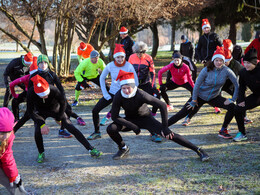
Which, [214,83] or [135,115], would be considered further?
[214,83]

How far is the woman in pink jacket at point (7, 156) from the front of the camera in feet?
11.3

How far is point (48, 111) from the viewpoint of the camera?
544cm

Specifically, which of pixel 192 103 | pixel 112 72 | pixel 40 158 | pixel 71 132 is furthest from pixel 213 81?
pixel 40 158

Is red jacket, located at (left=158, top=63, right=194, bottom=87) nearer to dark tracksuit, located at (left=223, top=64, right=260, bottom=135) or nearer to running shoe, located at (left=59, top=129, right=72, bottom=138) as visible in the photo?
dark tracksuit, located at (left=223, top=64, right=260, bottom=135)

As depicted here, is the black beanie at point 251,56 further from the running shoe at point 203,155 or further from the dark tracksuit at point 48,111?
the dark tracksuit at point 48,111

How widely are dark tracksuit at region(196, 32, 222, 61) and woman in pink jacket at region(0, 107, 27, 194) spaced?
7.04 meters

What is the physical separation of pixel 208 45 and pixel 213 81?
3.55m

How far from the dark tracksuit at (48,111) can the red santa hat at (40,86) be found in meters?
0.22

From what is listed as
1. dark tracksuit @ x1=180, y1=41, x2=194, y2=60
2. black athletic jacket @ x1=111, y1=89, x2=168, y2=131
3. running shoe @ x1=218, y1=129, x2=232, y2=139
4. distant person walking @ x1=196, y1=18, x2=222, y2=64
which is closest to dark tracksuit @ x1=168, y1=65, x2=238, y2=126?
running shoe @ x1=218, y1=129, x2=232, y2=139

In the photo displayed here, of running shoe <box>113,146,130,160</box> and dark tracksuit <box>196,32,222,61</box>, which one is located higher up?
dark tracksuit <box>196,32,222,61</box>

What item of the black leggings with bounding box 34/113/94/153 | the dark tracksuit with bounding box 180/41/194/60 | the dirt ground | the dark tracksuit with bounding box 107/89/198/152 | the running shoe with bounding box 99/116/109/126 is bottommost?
the dirt ground

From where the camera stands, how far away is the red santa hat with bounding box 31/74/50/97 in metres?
4.89

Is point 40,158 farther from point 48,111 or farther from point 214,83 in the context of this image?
point 214,83

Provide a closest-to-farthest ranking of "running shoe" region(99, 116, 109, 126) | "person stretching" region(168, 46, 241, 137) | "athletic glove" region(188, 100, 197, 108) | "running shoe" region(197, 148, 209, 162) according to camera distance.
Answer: "running shoe" region(197, 148, 209, 162), "person stretching" region(168, 46, 241, 137), "athletic glove" region(188, 100, 197, 108), "running shoe" region(99, 116, 109, 126)
